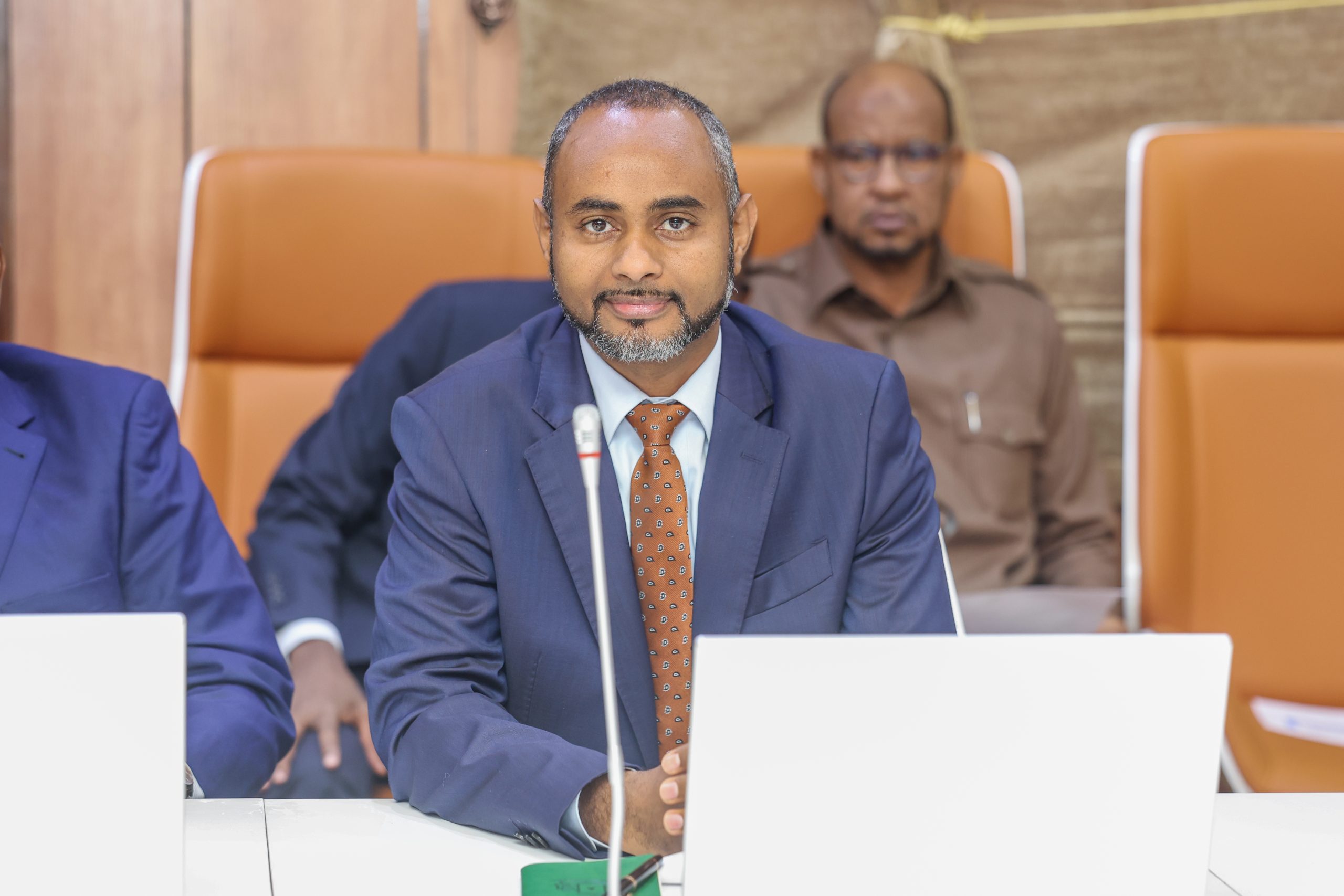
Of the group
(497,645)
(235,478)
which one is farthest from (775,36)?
(497,645)

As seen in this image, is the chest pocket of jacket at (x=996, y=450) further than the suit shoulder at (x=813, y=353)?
Yes

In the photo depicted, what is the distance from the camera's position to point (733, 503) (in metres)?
1.24

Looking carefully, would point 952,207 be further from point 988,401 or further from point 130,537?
point 130,537

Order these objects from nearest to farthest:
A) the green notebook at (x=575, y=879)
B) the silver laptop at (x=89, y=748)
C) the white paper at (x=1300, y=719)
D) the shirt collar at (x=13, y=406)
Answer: the silver laptop at (x=89, y=748) < the green notebook at (x=575, y=879) < the shirt collar at (x=13, y=406) < the white paper at (x=1300, y=719)

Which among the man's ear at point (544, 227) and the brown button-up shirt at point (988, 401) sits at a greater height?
the man's ear at point (544, 227)

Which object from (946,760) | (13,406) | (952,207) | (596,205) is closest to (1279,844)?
(946,760)

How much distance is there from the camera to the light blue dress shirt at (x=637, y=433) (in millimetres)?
1254

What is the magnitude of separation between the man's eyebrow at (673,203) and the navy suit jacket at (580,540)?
0.53 ft

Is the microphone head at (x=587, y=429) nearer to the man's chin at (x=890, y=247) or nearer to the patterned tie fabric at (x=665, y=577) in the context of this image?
the patterned tie fabric at (x=665, y=577)

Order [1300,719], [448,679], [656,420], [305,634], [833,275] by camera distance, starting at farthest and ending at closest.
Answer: [833,275] → [1300,719] → [305,634] → [656,420] → [448,679]

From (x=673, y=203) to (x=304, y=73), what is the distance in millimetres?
1337

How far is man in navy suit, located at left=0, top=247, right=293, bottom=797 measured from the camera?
4.10ft

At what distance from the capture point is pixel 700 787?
30.3 inches

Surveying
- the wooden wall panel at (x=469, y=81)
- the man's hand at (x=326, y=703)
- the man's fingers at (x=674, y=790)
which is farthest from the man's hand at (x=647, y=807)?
the wooden wall panel at (x=469, y=81)
